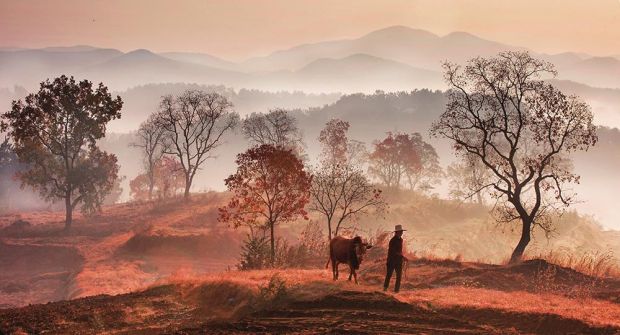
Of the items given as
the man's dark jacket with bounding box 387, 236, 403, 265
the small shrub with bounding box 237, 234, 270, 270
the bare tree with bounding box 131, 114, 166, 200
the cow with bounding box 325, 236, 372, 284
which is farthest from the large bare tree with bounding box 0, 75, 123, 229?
the man's dark jacket with bounding box 387, 236, 403, 265

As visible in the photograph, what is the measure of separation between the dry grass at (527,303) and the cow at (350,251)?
252 centimetres

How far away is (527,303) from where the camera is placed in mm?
16141

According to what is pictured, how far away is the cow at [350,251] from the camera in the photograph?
62.4 feet

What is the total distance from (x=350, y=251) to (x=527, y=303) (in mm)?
6274

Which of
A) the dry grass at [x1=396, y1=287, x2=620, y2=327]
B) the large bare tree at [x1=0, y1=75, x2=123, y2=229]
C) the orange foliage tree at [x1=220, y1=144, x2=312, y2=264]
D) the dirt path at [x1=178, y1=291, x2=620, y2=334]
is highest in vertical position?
the large bare tree at [x1=0, y1=75, x2=123, y2=229]

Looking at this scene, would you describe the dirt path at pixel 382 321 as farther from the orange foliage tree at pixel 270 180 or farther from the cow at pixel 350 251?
the orange foliage tree at pixel 270 180

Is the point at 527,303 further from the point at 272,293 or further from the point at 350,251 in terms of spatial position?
the point at 272,293

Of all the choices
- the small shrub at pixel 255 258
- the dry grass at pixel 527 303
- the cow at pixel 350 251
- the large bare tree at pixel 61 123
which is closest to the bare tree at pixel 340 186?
the small shrub at pixel 255 258

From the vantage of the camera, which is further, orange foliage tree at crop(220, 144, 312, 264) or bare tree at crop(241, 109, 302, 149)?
bare tree at crop(241, 109, 302, 149)

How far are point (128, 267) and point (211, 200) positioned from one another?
2644cm

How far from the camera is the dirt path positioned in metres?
13.2

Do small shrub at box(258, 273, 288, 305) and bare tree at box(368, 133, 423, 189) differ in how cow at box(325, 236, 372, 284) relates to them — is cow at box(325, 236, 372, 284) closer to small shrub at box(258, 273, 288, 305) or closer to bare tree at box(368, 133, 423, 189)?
small shrub at box(258, 273, 288, 305)

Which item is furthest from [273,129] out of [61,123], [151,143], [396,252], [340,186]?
[396,252]

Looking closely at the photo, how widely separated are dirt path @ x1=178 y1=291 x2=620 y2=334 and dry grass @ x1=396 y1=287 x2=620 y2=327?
433 millimetres
